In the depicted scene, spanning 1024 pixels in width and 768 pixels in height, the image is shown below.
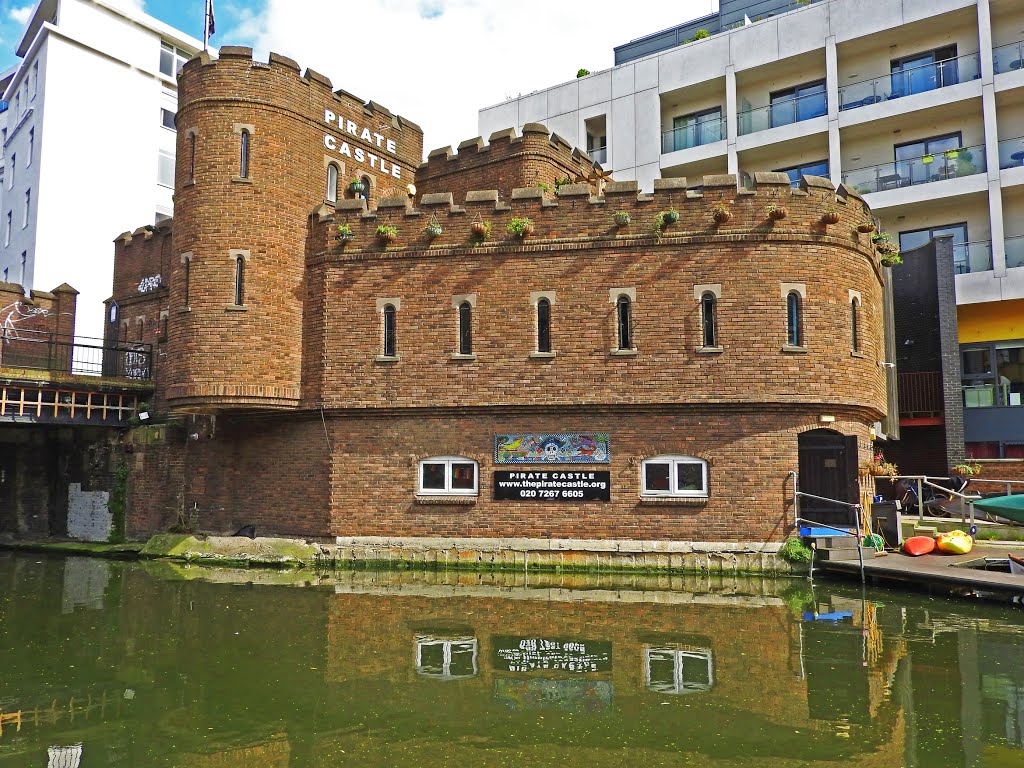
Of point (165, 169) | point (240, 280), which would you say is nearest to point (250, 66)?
point (240, 280)

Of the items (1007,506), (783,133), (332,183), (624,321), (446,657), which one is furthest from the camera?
(783,133)

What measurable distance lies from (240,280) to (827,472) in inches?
563

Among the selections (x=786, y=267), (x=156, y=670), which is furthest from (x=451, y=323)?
(x=156, y=670)

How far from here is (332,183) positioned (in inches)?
870

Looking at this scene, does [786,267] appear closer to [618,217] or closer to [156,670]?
[618,217]

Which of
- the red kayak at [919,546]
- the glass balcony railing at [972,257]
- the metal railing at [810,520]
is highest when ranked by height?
the glass balcony railing at [972,257]

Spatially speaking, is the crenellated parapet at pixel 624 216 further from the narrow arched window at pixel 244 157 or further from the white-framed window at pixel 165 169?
the white-framed window at pixel 165 169

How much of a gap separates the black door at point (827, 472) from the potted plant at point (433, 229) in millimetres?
9480

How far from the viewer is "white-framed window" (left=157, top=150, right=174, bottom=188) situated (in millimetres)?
42375

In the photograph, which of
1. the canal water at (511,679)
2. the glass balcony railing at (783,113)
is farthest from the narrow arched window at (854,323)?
the glass balcony railing at (783,113)

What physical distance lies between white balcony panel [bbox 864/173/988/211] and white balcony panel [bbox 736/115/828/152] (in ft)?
11.7

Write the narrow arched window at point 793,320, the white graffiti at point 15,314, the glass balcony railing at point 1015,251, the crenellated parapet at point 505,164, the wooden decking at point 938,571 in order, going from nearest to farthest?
the wooden decking at point 938,571, the narrow arched window at point 793,320, the crenellated parapet at point 505,164, the glass balcony railing at point 1015,251, the white graffiti at point 15,314

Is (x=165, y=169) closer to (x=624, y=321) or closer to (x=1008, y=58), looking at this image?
(x=624, y=321)

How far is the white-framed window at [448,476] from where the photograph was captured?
18984 millimetres
